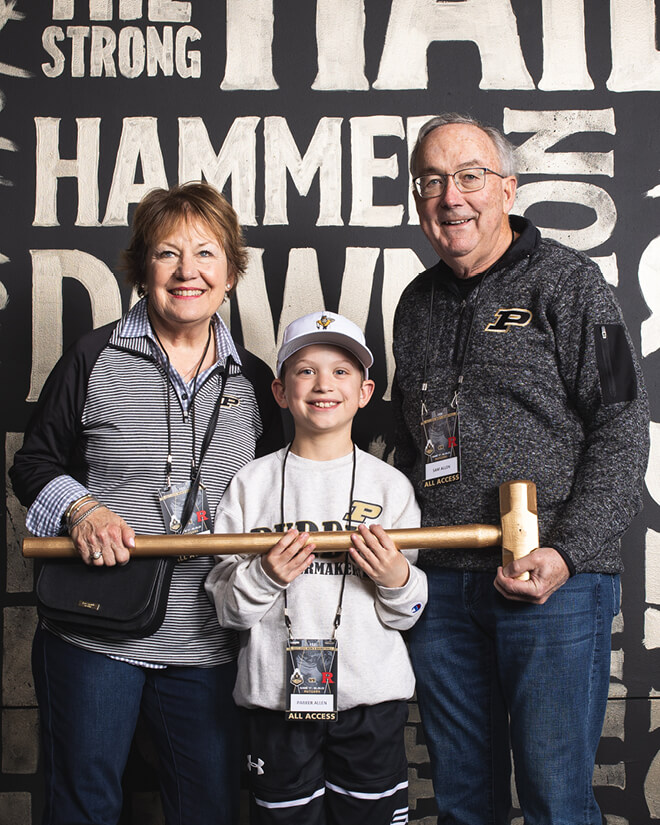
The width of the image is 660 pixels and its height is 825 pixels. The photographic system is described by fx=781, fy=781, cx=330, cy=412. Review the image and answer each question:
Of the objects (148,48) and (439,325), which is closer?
(439,325)

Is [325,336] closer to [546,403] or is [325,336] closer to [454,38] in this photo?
[546,403]

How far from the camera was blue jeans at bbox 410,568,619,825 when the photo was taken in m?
1.62

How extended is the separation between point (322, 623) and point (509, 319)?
781 mm

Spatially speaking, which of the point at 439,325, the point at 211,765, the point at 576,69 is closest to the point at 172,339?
the point at 439,325

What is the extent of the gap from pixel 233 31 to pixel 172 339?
1303 mm

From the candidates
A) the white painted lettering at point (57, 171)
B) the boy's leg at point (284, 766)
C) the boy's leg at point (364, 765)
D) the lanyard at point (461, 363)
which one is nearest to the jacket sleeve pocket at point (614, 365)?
the lanyard at point (461, 363)

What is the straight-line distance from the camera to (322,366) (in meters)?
1.83

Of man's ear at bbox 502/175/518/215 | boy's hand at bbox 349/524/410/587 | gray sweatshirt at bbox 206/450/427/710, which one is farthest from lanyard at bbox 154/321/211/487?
man's ear at bbox 502/175/518/215

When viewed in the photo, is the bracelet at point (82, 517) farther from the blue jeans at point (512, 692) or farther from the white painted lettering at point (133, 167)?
the white painted lettering at point (133, 167)

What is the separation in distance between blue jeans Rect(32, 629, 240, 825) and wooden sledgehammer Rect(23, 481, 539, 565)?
1.12 ft

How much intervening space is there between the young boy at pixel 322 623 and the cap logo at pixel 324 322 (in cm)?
12

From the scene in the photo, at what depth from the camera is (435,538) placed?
161cm

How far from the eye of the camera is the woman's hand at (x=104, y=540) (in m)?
1.68

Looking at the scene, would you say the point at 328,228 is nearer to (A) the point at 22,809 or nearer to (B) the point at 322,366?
(B) the point at 322,366
